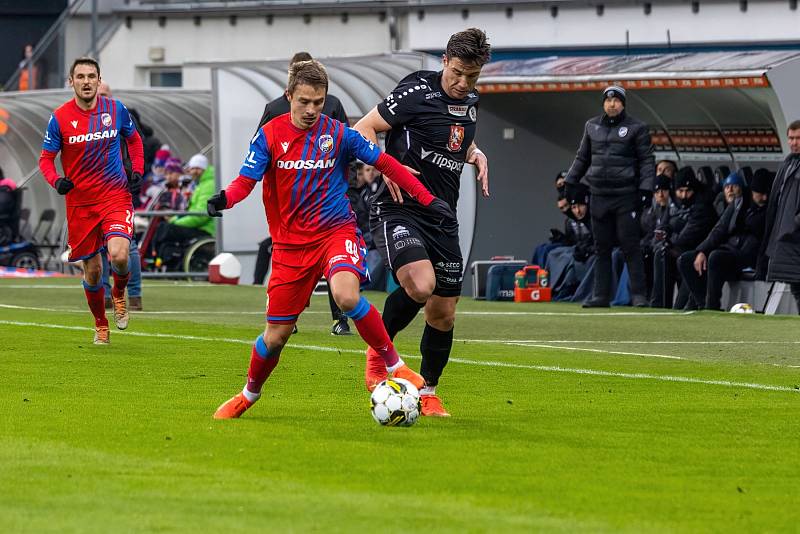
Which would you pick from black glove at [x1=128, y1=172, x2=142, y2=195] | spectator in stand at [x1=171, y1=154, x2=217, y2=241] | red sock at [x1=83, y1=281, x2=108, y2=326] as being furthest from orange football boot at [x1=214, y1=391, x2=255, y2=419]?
spectator in stand at [x1=171, y1=154, x2=217, y2=241]

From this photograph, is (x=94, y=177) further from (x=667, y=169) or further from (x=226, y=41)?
(x=226, y=41)

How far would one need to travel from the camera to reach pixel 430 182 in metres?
9.13

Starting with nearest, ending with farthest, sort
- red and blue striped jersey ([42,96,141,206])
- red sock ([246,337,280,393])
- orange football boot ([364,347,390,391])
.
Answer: red sock ([246,337,280,393]) < orange football boot ([364,347,390,391]) < red and blue striped jersey ([42,96,141,206])

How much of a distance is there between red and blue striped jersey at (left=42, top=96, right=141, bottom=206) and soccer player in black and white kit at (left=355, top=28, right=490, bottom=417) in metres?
4.60

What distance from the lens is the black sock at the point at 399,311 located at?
9156 millimetres

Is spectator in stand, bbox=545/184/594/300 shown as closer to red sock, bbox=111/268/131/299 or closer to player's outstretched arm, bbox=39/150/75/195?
red sock, bbox=111/268/131/299

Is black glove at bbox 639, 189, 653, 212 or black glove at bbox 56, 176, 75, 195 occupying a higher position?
black glove at bbox 56, 176, 75, 195

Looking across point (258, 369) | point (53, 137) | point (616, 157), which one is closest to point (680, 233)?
point (616, 157)

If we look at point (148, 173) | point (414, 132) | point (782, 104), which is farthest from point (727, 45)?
point (414, 132)

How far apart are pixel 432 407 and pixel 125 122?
5745mm

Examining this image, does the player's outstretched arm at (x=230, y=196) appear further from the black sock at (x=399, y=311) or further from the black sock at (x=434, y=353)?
the black sock at (x=434, y=353)

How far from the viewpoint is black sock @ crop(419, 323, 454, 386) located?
9.01 metres

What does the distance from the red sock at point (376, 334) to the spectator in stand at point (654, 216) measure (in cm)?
1109

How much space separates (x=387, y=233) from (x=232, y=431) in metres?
1.67
